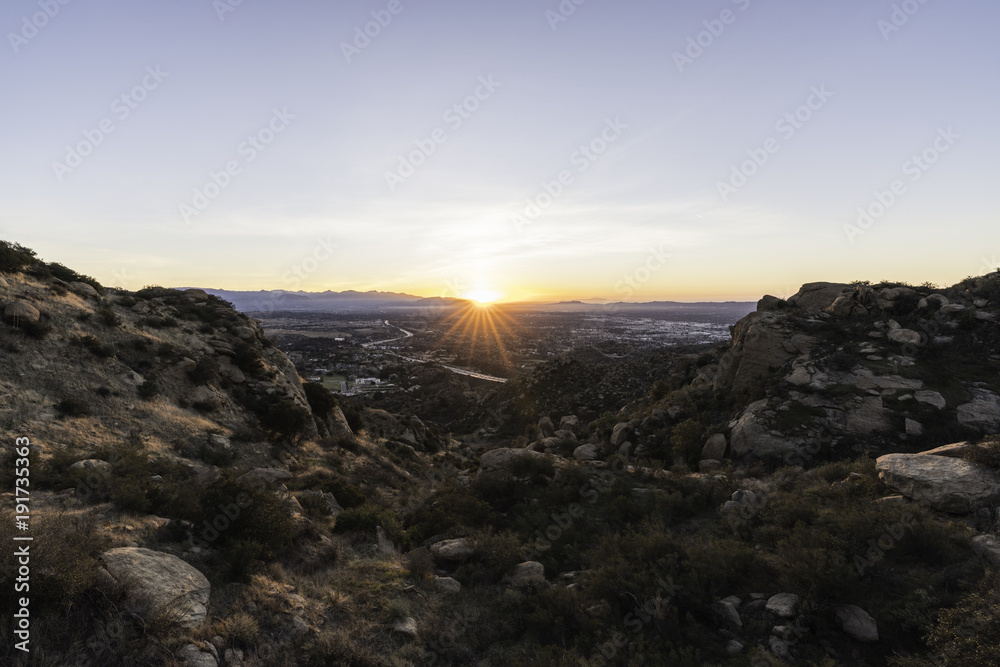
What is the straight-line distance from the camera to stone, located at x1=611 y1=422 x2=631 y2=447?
24.0m

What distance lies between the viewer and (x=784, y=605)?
6.89 metres

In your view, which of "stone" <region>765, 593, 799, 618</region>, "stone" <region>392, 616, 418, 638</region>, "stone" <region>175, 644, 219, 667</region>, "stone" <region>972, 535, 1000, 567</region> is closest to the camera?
"stone" <region>175, 644, 219, 667</region>

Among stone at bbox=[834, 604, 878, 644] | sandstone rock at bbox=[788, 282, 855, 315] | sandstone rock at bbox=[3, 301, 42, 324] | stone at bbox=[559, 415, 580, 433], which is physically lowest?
stone at bbox=[559, 415, 580, 433]

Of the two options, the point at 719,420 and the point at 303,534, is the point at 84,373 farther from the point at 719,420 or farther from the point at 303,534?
the point at 719,420

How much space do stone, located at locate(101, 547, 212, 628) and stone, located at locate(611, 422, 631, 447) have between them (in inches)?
834

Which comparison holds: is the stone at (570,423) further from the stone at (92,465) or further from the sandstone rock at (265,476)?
the stone at (92,465)

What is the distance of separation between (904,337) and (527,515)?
20520 millimetres

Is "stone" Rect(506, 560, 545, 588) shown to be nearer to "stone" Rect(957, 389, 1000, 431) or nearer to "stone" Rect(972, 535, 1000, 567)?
"stone" Rect(972, 535, 1000, 567)

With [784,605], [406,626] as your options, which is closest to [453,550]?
[406,626]

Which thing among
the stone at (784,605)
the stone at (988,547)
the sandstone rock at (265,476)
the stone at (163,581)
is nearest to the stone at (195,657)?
the stone at (163,581)

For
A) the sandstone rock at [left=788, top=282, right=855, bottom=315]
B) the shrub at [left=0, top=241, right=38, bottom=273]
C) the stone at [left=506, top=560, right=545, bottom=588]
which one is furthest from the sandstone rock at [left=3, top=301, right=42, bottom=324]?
the sandstone rock at [left=788, top=282, right=855, bottom=315]

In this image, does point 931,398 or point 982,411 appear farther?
point 931,398

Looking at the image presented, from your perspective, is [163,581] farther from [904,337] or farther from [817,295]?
[817,295]

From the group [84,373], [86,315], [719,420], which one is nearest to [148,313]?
[86,315]
